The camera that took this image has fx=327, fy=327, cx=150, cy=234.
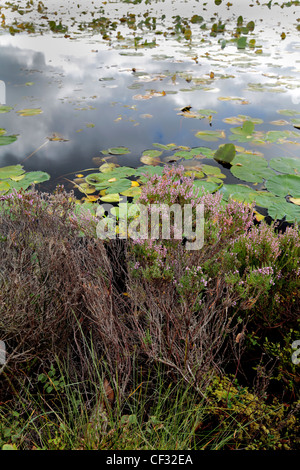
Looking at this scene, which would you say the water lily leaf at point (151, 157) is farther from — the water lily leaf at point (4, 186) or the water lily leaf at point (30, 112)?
the water lily leaf at point (30, 112)

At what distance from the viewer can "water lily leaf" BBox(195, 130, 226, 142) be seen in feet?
13.9

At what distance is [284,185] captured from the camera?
320cm

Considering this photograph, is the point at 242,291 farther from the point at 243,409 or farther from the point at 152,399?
the point at 152,399

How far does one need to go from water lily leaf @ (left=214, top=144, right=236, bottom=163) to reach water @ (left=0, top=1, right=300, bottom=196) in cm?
12

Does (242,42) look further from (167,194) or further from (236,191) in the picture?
(167,194)

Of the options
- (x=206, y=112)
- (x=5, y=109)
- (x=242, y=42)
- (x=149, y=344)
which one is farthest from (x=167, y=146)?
(x=242, y=42)

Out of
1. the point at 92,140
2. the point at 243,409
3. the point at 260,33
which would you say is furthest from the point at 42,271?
the point at 260,33

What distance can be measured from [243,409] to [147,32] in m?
13.1

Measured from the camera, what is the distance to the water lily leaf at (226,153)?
3.54m

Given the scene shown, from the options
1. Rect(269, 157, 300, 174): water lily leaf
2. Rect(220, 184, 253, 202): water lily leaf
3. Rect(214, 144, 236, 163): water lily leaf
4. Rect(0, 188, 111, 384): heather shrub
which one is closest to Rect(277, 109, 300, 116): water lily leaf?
Rect(269, 157, 300, 174): water lily leaf

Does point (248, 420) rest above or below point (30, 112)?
below

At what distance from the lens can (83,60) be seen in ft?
26.5

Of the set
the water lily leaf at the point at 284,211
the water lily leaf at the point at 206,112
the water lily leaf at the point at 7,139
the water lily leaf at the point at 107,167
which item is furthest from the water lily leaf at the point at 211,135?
the water lily leaf at the point at 7,139

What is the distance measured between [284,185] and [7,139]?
3.39m
